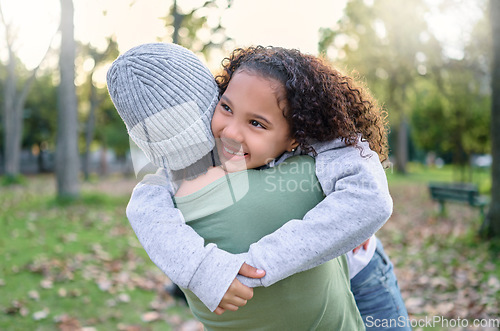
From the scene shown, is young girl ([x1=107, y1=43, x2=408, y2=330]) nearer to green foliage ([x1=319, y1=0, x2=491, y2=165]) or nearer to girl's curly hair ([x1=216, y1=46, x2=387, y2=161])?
girl's curly hair ([x1=216, y1=46, x2=387, y2=161])

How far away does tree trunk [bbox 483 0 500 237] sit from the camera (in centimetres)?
630

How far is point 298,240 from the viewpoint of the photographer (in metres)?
1.20

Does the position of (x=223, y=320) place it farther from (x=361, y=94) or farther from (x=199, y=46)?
(x=199, y=46)

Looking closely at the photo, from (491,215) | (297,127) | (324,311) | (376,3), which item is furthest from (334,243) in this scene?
(376,3)

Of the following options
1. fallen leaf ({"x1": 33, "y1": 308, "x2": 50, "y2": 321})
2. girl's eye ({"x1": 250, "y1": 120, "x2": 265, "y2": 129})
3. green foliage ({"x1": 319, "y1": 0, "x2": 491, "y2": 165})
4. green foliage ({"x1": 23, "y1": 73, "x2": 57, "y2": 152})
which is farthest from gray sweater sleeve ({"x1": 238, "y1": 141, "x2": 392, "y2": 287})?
green foliage ({"x1": 23, "y1": 73, "x2": 57, "y2": 152})

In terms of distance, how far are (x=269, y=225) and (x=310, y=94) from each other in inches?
17.3

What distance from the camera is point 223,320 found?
1360 millimetres

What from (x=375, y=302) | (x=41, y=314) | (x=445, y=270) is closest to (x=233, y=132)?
(x=375, y=302)

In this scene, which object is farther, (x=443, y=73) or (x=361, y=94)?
(x=443, y=73)

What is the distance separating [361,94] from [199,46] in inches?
140

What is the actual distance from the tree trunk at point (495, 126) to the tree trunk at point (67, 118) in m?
8.37

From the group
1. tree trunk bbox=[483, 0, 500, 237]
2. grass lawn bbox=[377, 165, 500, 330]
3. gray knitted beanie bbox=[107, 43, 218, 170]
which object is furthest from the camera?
tree trunk bbox=[483, 0, 500, 237]

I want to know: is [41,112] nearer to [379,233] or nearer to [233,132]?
[379,233]

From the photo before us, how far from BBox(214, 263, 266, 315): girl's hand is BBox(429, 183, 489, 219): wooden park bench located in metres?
8.26
